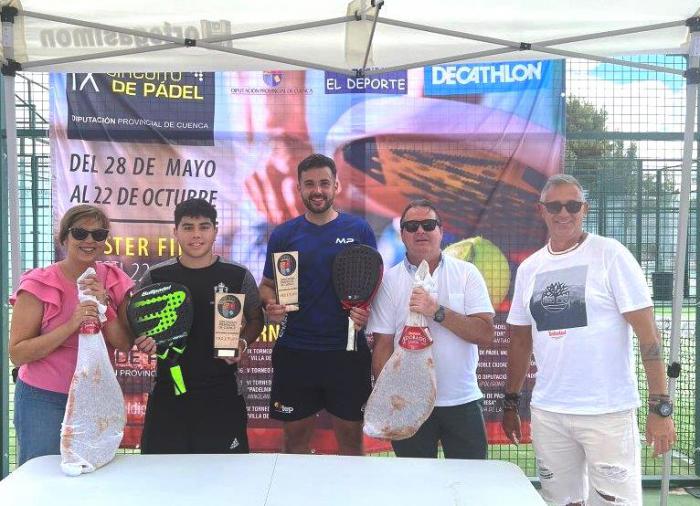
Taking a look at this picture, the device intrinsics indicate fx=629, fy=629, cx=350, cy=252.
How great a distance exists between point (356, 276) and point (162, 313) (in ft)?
2.67

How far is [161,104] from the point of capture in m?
3.97

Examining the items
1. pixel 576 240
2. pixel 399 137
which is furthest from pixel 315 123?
pixel 576 240

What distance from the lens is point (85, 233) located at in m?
2.46

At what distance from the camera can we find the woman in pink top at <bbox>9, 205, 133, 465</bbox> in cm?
242

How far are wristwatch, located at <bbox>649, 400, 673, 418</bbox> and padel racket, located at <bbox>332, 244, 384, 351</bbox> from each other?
1.18 m

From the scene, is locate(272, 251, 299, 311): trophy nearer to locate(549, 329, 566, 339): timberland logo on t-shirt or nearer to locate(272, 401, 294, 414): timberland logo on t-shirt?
locate(272, 401, 294, 414): timberland logo on t-shirt

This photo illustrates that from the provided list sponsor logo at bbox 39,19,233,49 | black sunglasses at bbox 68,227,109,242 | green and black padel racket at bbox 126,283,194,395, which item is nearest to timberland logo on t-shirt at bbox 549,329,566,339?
green and black padel racket at bbox 126,283,194,395

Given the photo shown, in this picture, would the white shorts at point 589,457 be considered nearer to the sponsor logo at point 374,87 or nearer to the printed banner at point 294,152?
the printed banner at point 294,152

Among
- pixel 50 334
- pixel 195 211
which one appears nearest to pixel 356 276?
pixel 195 211

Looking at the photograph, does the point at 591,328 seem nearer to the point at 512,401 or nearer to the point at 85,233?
the point at 512,401

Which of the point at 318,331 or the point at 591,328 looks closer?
the point at 591,328

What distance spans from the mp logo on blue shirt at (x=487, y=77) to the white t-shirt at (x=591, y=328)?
1.83 m

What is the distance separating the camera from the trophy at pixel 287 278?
279 centimetres

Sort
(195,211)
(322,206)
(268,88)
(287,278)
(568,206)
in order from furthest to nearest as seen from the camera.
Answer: (268,88) < (322,206) < (287,278) < (195,211) < (568,206)
